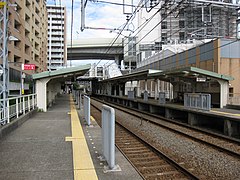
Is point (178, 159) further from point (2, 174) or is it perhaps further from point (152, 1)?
point (152, 1)

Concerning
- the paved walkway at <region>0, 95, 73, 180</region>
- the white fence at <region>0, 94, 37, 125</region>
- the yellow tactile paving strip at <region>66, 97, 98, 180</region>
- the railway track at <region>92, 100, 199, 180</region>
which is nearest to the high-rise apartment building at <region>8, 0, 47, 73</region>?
the white fence at <region>0, 94, 37, 125</region>

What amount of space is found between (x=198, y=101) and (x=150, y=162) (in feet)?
29.7

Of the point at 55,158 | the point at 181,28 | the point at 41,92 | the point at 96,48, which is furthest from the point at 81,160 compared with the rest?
the point at 96,48

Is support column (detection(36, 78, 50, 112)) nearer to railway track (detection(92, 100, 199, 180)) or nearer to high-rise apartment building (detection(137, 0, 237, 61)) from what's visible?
railway track (detection(92, 100, 199, 180))

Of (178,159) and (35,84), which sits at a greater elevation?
(35,84)

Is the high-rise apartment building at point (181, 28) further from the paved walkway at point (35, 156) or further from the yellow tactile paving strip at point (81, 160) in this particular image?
the paved walkway at point (35, 156)

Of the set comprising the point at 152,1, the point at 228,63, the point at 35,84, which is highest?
the point at 152,1

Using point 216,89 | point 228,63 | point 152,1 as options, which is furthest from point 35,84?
point 228,63

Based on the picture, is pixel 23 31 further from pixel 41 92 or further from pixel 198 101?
pixel 198 101

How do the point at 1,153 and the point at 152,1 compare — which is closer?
the point at 1,153

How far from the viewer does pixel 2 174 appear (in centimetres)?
472

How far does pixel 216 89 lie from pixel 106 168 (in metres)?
19.0

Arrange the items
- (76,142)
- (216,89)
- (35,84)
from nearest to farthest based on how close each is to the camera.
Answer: (76,142) < (35,84) < (216,89)

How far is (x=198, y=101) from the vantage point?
14875 millimetres
